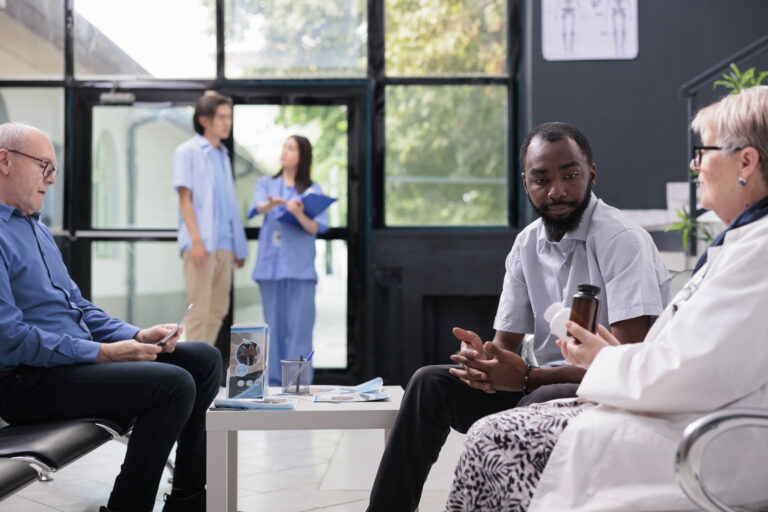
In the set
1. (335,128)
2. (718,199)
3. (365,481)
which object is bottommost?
(365,481)

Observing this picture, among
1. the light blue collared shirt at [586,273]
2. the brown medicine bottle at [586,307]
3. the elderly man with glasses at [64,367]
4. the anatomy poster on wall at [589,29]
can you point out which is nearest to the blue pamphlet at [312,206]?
the anatomy poster on wall at [589,29]

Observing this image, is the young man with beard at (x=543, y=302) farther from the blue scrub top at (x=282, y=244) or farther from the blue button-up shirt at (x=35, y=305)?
the blue scrub top at (x=282, y=244)

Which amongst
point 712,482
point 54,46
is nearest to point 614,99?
point 54,46

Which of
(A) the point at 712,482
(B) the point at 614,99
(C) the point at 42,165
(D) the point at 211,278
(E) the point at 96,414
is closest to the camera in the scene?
(A) the point at 712,482

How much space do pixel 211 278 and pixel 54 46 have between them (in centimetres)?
191

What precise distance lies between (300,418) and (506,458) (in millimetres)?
757

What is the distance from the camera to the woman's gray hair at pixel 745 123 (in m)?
1.51

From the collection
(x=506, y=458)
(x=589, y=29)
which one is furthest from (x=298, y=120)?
(x=506, y=458)

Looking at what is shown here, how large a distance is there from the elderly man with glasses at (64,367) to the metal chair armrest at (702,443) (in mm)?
1517

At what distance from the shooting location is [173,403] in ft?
7.87

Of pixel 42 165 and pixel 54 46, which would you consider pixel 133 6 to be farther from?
pixel 42 165

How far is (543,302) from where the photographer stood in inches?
90.8

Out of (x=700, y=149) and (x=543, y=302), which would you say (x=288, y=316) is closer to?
(x=543, y=302)

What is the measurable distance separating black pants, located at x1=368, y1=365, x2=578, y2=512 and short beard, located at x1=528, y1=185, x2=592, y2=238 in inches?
16.5
